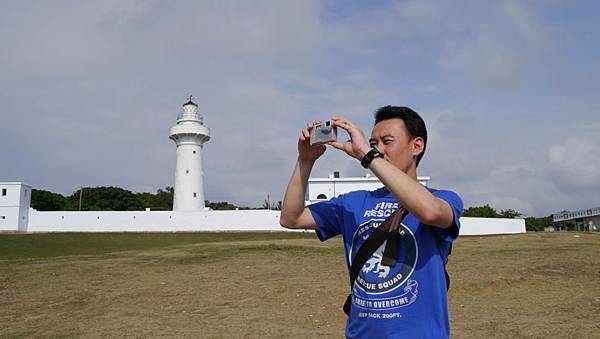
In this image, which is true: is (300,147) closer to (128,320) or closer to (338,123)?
(338,123)

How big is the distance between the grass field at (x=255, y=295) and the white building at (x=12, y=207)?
2771 centimetres

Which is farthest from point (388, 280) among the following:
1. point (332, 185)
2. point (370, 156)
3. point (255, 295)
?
point (332, 185)

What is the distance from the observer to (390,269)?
91.4 inches

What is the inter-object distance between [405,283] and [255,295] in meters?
10.9

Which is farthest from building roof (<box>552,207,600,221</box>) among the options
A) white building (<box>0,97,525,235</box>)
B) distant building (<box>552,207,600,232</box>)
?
white building (<box>0,97,525,235</box>)

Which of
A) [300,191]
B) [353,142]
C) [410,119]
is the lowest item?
[300,191]

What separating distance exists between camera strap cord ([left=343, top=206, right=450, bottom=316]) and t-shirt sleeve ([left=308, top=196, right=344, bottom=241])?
1.32 ft

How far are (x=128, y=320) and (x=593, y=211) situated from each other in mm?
A: 66340

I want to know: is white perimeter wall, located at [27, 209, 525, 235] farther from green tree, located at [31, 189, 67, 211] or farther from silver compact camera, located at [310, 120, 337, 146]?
silver compact camera, located at [310, 120, 337, 146]

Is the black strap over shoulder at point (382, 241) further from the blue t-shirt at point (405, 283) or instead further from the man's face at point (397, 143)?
the man's face at point (397, 143)

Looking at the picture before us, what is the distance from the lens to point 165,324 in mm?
9797

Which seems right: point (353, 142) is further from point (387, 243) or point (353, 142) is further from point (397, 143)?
point (387, 243)

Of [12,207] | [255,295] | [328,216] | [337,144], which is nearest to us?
[337,144]

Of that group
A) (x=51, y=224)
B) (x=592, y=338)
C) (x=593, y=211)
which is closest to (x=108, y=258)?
(x=592, y=338)
